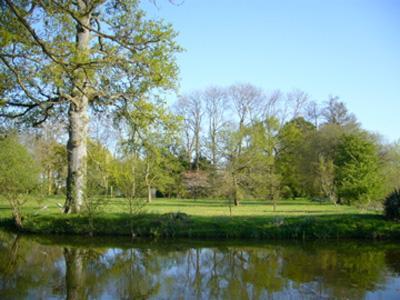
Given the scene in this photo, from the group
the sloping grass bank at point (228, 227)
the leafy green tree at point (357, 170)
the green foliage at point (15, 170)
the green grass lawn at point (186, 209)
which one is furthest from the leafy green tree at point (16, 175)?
the leafy green tree at point (357, 170)

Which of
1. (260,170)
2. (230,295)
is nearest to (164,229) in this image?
(230,295)

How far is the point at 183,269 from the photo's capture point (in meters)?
10.8

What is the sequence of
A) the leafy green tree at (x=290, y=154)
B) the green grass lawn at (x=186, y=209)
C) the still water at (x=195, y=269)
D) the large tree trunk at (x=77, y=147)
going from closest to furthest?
the still water at (x=195, y=269) → the large tree trunk at (x=77, y=147) → the green grass lawn at (x=186, y=209) → the leafy green tree at (x=290, y=154)

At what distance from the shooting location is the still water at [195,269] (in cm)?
828

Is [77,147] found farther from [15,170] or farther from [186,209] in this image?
[186,209]

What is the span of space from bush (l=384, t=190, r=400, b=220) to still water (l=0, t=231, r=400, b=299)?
2.17 metres

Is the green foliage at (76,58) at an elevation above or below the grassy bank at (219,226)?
above

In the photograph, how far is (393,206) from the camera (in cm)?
1642

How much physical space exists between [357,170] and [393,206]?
16646mm

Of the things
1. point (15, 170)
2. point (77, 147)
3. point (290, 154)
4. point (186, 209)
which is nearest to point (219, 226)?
point (77, 147)

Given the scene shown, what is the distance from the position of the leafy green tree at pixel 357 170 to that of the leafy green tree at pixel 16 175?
20.4 m

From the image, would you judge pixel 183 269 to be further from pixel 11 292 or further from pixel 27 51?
pixel 27 51

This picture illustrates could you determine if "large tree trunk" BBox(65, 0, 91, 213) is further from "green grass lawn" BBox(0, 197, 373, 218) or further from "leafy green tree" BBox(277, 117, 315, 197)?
"leafy green tree" BBox(277, 117, 315, 197)

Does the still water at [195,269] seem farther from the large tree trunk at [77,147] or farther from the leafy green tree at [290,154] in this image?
the leafy green tree at [290,154]
